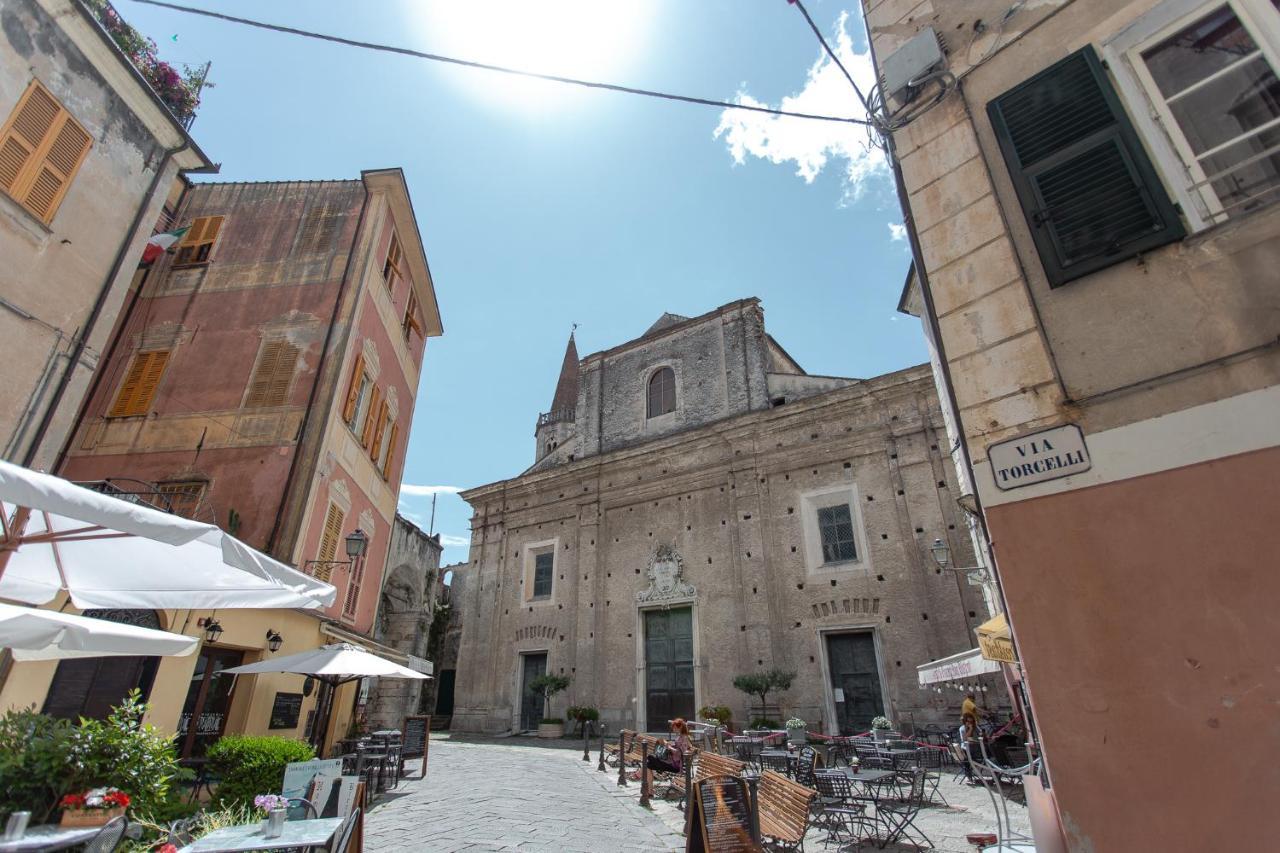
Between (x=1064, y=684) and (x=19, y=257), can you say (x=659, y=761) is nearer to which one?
(x=1064, y=684)

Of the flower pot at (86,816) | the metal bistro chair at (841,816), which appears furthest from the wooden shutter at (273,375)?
the metal bistro chair at (841,816)

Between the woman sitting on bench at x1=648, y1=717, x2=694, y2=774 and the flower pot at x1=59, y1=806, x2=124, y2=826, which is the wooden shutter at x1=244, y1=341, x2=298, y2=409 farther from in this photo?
the woman sitting on bench at x1=648, y1=717, x2=694, y2=774

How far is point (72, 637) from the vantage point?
3.69 meters

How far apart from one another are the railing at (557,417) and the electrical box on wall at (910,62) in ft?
93.8

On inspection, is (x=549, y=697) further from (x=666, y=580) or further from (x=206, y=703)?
(x=206, y=703)

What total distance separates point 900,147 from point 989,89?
2.08 ft

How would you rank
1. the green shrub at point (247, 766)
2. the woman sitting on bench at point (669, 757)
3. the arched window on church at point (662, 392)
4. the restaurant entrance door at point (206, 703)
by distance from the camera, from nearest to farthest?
the green shrub at point (247, 766), the restaurant entrance door at point (206, 703), the woman sitting on bench at point (669, 757), the arched window on church at point (662, 392)

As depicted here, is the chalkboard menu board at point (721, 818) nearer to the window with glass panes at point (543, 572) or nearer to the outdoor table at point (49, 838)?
the outdoor table at point (49, 838)

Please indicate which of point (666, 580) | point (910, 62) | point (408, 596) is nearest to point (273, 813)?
point (910, 62)

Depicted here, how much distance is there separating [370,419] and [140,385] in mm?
3585

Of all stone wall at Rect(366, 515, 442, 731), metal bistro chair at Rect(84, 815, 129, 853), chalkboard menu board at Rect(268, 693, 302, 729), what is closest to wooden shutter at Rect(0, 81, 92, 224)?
metal bistro chair at Rect(84, 815, 129, 853)

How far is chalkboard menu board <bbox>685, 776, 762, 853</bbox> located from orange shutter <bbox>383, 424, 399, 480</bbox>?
34.7ft

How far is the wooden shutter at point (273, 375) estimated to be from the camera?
32.7 feet

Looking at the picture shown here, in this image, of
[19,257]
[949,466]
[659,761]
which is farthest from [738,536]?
[19,257]
